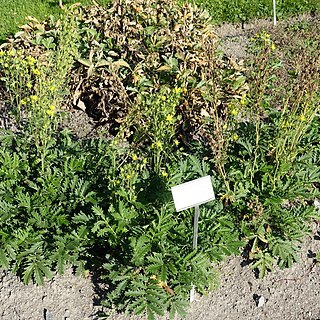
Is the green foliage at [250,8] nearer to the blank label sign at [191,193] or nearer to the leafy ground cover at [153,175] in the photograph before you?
the leafy ground cover at [153,175]

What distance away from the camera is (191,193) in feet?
10.3

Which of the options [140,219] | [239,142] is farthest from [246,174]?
[140,219]

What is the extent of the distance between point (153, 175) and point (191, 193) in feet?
2.85

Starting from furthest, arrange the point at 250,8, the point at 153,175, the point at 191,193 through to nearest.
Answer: the point at 250,8 < the point at 153,175 < the point at 191,193

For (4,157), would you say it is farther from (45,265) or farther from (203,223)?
(203,223)

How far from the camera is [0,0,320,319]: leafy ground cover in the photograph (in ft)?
11.6

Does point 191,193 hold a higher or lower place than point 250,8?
lower

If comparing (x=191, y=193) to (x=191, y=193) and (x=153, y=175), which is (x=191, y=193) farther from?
(x=153, y=175)

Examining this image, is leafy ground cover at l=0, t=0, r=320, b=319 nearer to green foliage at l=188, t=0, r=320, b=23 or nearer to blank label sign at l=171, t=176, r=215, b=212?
blank label sign at l=171, t=176, r=215, b=212

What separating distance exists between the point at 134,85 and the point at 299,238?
192 cm

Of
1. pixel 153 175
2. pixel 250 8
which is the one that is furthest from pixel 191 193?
pixel 250 8

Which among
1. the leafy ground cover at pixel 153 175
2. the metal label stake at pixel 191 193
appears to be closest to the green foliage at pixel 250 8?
the leafy ground cover at pixel 153 175

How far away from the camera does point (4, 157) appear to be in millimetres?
3863

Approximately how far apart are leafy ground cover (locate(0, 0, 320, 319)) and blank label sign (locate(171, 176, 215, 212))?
0.46 m
